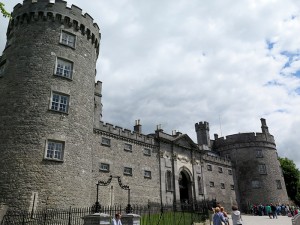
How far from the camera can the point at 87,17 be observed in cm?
2531

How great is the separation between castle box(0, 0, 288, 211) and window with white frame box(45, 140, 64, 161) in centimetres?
7

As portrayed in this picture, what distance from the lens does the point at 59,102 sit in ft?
70.0

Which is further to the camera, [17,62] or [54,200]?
[17,62]

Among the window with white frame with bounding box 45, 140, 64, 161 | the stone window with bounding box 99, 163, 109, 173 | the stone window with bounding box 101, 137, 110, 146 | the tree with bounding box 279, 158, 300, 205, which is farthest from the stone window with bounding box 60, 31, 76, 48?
the tree with bounding box 279, 158, 300, 205

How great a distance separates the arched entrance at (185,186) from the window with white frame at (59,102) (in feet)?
65.4

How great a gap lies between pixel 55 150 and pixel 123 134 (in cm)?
1113

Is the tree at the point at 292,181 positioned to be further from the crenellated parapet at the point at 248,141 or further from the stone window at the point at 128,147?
the stone window at the point at 128,147

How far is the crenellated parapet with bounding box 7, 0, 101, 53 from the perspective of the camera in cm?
2317

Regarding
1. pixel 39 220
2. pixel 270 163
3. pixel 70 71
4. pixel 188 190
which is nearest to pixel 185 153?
pixel 188 190

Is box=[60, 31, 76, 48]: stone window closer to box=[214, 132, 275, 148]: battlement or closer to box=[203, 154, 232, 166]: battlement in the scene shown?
box=[203, 154, 232, 166]: battlement

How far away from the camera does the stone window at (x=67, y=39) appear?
23.2m

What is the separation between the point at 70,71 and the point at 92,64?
9.46 ft

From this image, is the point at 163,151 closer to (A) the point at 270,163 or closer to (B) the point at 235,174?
(B) the point at 235,174

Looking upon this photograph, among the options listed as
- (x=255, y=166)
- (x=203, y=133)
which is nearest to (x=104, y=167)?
(x=203, y=133)
